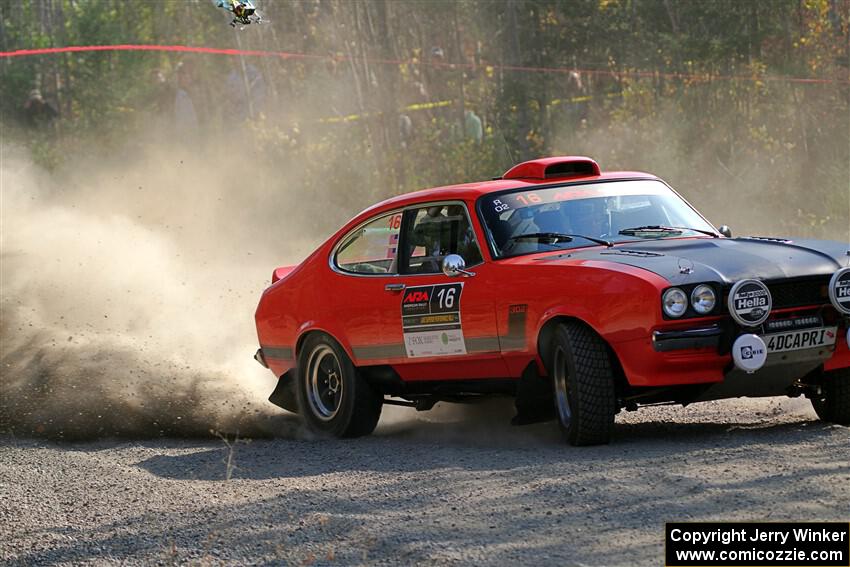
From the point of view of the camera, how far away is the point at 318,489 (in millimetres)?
6930

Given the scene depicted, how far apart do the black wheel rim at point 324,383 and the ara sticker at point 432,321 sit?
3.04 feet

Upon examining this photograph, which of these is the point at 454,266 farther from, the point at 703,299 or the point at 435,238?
the point at 703,299

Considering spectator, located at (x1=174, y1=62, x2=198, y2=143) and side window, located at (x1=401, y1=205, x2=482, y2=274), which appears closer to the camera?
side window, located at (x1=401, y1=205, x2=482, y2=274)

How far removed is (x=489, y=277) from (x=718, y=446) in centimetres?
182

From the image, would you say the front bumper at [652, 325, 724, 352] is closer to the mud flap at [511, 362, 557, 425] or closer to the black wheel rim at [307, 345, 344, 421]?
the mud flap at [511, 362, 557, 425]

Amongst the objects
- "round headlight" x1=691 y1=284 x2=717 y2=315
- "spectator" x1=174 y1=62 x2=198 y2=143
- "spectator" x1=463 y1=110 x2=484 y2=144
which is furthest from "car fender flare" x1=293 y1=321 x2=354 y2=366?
"spectator" x1=174 y1=62 x2=198 y2=143

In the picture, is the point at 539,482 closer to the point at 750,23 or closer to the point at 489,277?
the point at 489,277

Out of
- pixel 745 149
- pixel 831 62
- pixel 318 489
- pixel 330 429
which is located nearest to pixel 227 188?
pixel 745 149

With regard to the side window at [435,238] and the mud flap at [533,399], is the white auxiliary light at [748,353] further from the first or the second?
the side window at [435,238]

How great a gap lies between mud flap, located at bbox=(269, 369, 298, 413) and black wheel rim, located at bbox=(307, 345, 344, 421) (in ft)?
0.72

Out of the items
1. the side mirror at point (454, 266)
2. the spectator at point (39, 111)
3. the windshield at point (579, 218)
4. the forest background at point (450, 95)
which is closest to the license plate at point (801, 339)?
the windshield at point (579, 218)

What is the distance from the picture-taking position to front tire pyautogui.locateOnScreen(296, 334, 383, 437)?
30.5ft

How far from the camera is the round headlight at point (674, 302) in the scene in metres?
7.05

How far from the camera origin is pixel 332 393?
9.65m
